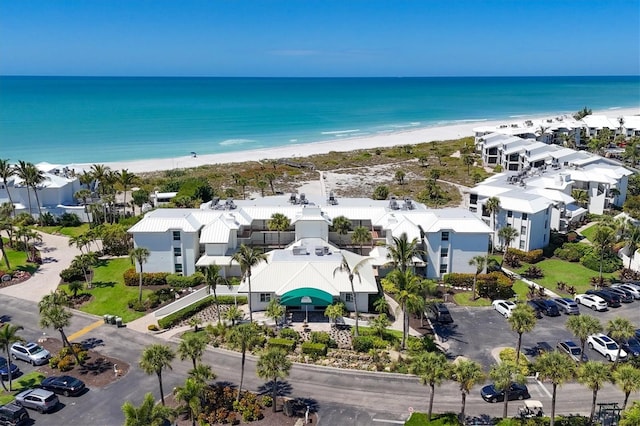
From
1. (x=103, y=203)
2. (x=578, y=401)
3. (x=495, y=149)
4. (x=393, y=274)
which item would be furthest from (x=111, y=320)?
(x=495, y=149)

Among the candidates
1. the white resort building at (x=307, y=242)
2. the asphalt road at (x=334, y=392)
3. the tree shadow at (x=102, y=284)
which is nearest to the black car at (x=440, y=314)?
the asphalt road at (x=334, y=392)

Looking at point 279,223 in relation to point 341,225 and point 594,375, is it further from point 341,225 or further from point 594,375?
point 594,375

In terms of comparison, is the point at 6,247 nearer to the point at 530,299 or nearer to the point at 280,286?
the point at 280,286

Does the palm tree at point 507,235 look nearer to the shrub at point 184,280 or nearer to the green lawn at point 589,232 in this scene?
the green lawn at point 589,232

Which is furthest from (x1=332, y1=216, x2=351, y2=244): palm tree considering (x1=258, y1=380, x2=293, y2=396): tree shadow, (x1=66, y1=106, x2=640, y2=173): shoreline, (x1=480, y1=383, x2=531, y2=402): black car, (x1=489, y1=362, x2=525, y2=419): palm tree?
(x1=66, y1=106, x2=640, y2=173): shoreline

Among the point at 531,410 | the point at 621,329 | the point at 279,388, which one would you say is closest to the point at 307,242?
the point at 279,388
